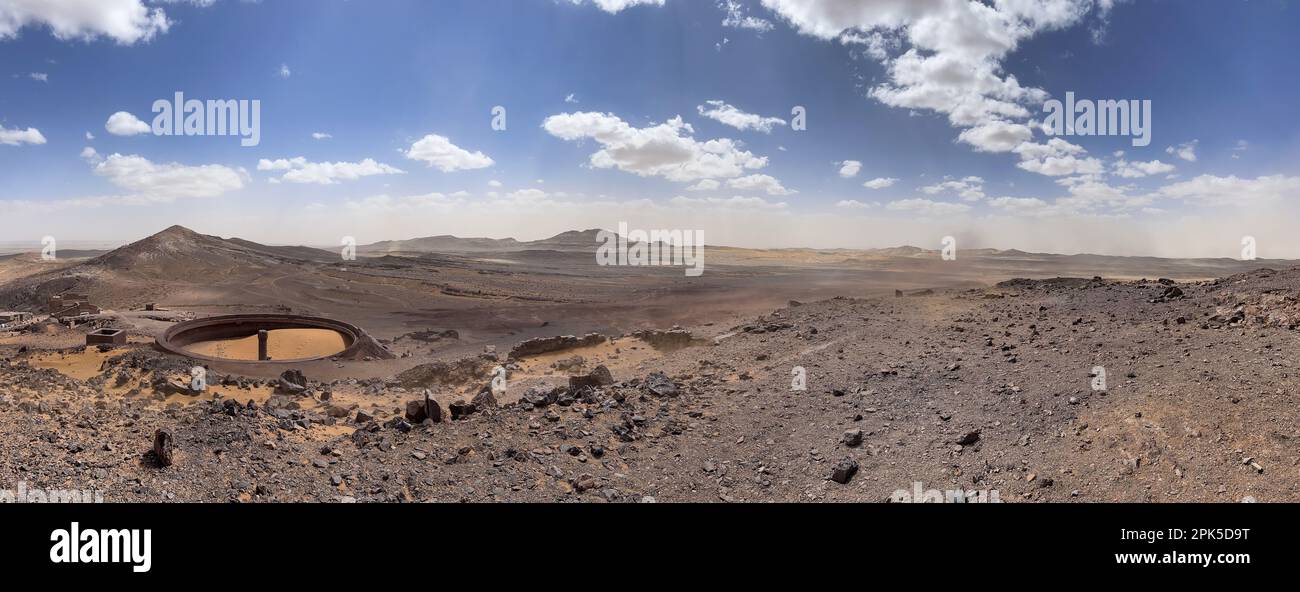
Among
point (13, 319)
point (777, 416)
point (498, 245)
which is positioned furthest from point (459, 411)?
point (498, 245)

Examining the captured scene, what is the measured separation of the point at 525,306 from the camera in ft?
121

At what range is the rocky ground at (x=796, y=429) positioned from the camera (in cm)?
648

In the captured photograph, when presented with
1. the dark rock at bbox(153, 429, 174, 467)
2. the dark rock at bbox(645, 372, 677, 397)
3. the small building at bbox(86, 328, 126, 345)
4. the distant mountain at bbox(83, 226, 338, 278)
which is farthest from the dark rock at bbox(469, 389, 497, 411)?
the distant mountain at bbox(83, 226, 338, 278)

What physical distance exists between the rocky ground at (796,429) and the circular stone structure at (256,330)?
4768 millimetres

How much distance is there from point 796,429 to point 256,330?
1832 cm

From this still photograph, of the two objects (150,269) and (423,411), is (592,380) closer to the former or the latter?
(423,411)

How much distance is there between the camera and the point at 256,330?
66.3ft

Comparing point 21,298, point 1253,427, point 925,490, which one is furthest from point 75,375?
point 21,298

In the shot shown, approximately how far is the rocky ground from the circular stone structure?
15.6 ft

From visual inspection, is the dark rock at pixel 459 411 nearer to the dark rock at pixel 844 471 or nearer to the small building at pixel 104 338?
the dark rock at pixel 844 471

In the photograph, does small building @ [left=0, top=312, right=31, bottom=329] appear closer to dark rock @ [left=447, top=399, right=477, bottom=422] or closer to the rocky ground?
the rocky ground

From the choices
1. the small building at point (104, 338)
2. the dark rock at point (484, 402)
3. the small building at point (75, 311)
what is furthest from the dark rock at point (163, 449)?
the small building at point (75, 311)

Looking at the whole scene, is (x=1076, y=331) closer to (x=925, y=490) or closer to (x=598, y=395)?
(x=925, y=490)

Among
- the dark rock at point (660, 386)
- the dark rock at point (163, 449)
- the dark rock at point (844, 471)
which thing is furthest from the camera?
the dark rock at point (660, 386)
